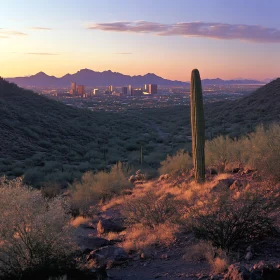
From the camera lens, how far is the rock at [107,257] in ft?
27.7

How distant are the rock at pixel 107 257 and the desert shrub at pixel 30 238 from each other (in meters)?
0.78

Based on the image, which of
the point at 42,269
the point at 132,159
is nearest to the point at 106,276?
the point at 42,269

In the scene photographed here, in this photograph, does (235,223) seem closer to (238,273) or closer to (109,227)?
(238,273)

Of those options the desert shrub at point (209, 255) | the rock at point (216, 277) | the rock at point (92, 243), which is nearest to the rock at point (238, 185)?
the desert shrub at point (209, 255)

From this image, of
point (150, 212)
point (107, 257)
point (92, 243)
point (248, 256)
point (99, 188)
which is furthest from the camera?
point (99, 188)

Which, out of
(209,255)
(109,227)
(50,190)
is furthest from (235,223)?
(50,190)

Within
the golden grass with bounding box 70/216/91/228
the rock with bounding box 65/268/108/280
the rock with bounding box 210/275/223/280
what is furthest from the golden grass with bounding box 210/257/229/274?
the golden grass with bounding box 70/216/91/228

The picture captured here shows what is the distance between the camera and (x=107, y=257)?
880 cm

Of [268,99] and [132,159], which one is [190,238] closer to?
[132,159]

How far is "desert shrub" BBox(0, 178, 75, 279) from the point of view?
7.38 metres

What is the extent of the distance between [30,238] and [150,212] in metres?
4.44

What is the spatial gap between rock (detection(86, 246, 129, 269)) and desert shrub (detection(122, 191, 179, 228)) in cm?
217

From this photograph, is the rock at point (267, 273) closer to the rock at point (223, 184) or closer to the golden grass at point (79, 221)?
the rock at point (223, 184)

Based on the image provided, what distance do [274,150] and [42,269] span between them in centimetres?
839
